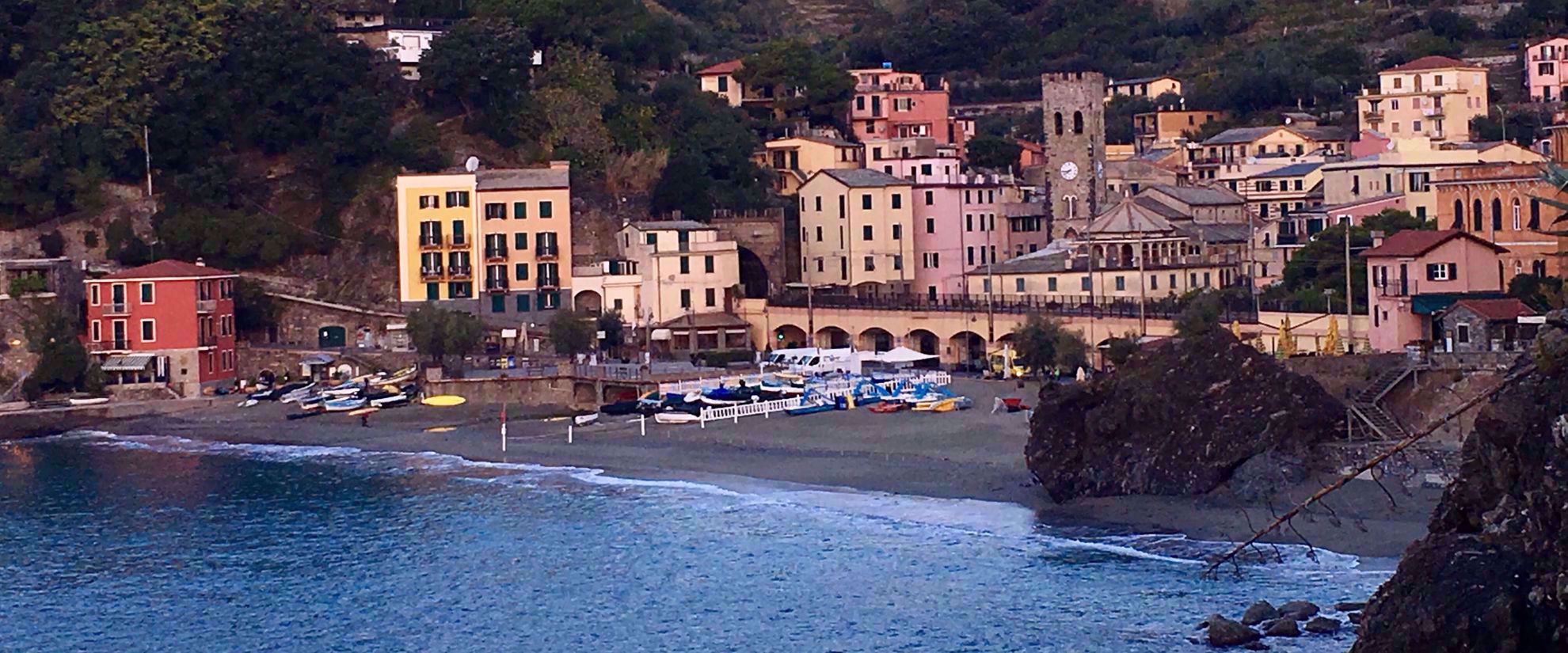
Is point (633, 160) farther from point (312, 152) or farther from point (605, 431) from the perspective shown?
point (605, 431)

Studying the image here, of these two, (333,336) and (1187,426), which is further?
(333,336)

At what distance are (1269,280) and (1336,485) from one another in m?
54.7

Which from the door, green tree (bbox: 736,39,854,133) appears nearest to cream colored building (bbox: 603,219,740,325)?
the door

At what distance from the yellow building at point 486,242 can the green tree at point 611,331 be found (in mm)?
3654

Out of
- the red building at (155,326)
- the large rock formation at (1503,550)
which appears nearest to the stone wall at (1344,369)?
the large rock formation at (1503,550)

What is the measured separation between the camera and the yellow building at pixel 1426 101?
93.2 m

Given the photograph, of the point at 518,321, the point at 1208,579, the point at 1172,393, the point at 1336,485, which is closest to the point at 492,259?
the point at 518,321

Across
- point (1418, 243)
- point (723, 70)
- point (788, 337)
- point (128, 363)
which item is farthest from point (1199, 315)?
point (723, 70)

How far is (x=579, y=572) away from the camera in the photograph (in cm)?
4291

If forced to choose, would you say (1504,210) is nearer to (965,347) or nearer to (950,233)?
(965,347)

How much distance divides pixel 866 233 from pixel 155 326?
22960 millimetres

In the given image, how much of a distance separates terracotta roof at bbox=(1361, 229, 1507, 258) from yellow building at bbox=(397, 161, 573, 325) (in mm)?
28904

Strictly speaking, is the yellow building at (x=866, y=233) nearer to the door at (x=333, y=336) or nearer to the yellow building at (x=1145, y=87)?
the door at (x=333, y=336)

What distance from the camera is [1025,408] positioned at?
59.0 meters
